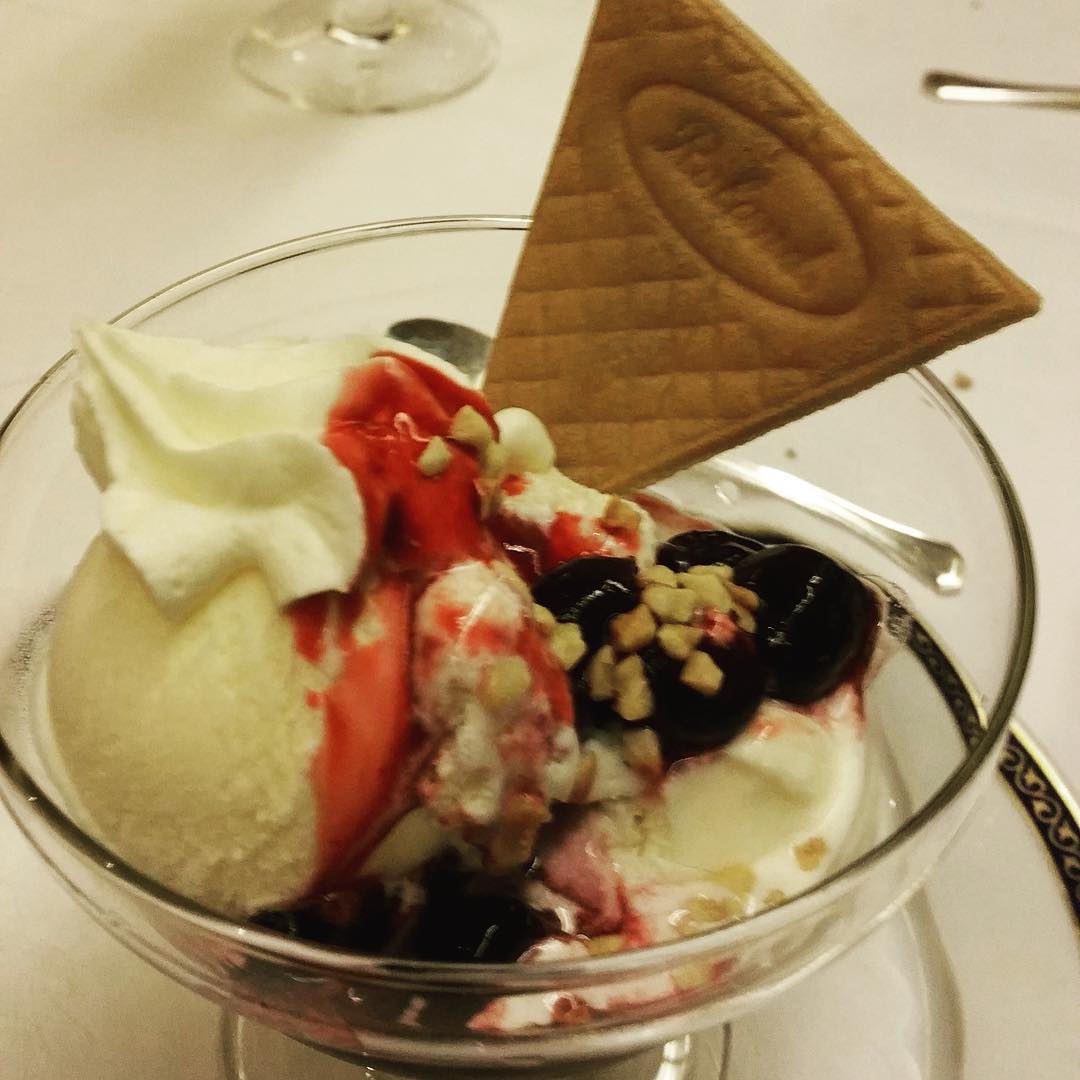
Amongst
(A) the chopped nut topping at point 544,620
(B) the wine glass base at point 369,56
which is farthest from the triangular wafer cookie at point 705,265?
(B) the wine glass base at point 369,56

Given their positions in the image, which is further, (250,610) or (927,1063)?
(927,1063)

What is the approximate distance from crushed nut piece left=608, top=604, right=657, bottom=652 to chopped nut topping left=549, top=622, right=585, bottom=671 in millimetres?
25

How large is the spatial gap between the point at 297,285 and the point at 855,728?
713mm

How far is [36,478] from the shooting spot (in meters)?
0.96

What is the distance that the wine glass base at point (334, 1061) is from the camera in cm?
95

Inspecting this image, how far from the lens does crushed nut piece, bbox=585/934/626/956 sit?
2.42 feet

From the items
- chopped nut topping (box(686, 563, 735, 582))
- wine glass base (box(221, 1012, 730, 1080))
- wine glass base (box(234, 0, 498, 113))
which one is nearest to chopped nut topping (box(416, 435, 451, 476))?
chopped nut topping (box(686, 563, 735, 582))

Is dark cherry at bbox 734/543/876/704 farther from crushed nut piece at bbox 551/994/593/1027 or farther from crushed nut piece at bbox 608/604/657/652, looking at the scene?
crushed nut piece at bbox 551/994/593/1027

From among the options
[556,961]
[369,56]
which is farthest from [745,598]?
[369,56]

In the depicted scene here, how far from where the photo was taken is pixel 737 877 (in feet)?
2.64

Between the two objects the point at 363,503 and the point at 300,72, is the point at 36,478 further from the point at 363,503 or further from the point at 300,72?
the point at 300,72

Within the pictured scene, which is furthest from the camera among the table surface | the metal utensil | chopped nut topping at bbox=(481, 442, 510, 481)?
the table surface

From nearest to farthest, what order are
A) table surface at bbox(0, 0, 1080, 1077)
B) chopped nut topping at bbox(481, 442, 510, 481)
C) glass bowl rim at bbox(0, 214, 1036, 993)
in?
glass bowl rim at bbox(0, 214, 1036, 993) < chopped nut topping at bbox(481, 442, 510, 481) < table surface at bbox(0, 0, 1080, 1077)

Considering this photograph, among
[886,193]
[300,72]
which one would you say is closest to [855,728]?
[886,193]
